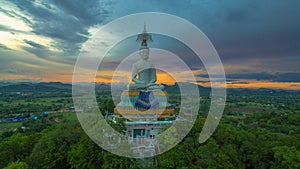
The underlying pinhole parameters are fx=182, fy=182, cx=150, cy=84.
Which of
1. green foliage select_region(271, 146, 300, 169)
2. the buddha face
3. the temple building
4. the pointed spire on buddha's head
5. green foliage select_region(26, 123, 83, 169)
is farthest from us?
the buddha face

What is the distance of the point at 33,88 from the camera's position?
135250 mm

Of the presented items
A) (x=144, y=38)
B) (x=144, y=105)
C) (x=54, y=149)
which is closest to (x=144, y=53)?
(x=144, y=38)

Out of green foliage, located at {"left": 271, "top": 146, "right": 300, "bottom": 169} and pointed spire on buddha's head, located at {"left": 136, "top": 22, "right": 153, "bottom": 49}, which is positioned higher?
pointed spire on buddha's head, located at {"left": 136, "top": 22, "right": 153, "bottom": 49}

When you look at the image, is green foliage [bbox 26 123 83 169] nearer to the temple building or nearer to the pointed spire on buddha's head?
the temple building

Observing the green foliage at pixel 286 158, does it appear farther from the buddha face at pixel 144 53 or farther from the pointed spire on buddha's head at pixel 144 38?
the pointed spire on buddha's head at pixel 144 38

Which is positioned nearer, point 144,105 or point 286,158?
point 286,158

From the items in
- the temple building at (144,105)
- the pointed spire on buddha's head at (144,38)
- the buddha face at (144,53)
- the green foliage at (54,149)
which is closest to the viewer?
the green foliage at (54,149)

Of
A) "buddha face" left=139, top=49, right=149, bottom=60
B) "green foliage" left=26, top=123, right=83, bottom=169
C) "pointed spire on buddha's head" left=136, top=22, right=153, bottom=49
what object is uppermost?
"pointed spire on buddha's head" left=136, top=22, right=153, bottom=49

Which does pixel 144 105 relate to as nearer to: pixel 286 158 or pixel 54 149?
pixel 54 149

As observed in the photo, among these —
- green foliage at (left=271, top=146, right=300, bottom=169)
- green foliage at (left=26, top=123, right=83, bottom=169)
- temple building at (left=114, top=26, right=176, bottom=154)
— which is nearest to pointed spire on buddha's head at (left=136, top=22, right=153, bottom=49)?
temple building at (left=114, top=26, right=176, bottom=154)

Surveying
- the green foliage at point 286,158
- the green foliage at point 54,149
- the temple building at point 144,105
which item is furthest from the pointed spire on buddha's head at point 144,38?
the green foliage at point 286,158

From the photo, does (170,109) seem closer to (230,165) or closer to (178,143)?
(178,143)

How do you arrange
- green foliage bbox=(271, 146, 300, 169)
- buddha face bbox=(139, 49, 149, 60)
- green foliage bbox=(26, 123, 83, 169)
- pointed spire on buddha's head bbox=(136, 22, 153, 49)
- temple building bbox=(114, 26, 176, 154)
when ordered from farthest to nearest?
buddha face bbox=(139, 49, 149, 60) < pointed spire on buddha's head bbox=(136, 22, 153, 49) < temple building bbox=(114, 26, 176, 154) < green foliage bbox=(26, 123, 83, 169) < green foliage bbox=(271, 146, 300, 169)

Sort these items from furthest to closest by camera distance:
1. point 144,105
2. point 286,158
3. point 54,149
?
point 144,105 → point 54,149 → point 286,158
